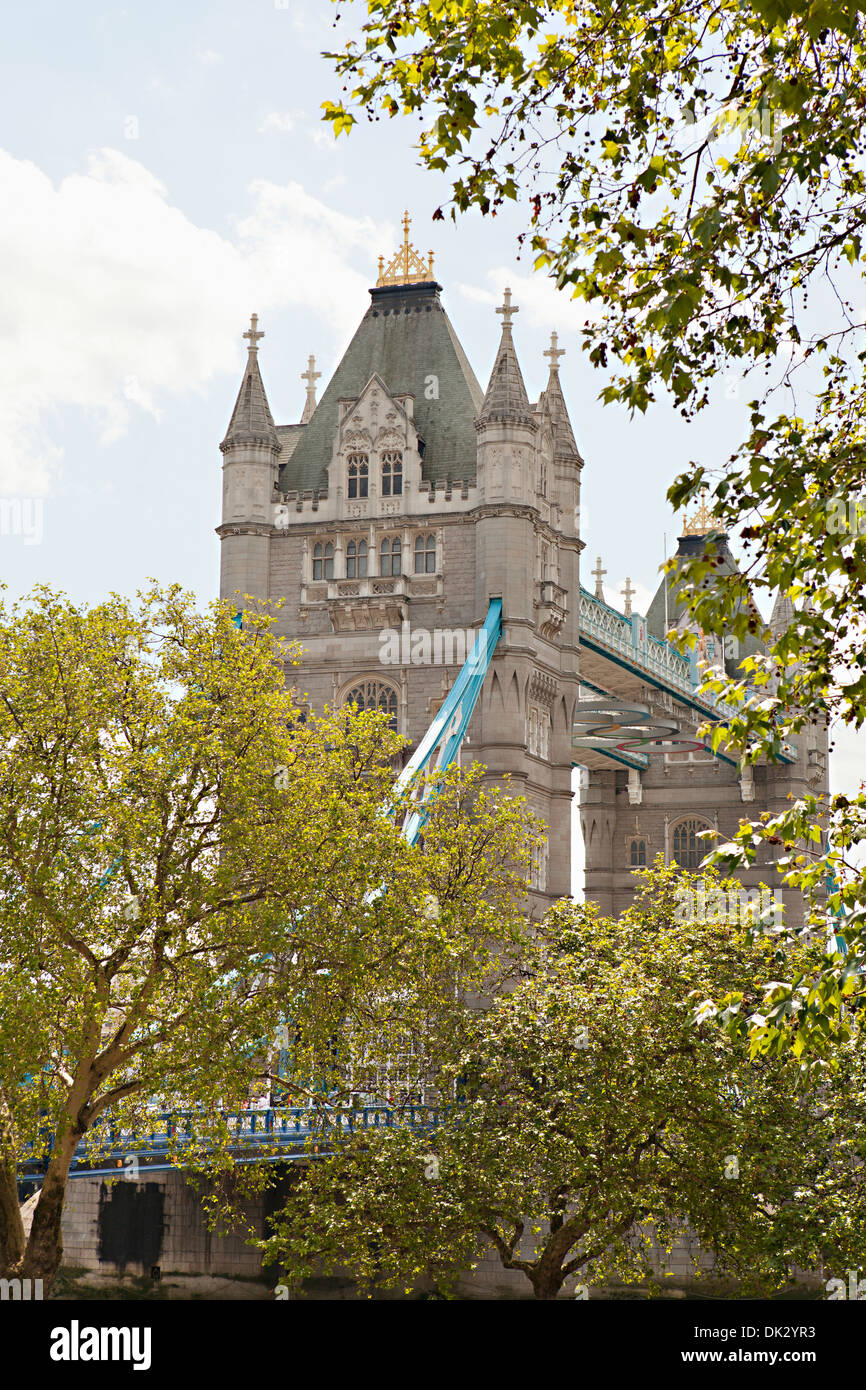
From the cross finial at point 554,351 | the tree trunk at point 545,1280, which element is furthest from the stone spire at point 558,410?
the tree trunk at point 545,1280

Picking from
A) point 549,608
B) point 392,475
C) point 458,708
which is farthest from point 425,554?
point 458,708

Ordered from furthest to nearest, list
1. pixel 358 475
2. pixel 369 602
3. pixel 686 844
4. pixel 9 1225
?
pixel 686 844, pixel 358 475, pixel 369 602, pixel 9 1225

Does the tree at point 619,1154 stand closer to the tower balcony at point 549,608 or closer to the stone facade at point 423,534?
the stone facade at point 423,534

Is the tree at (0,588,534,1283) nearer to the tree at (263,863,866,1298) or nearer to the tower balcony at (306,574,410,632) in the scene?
the tree at (263,863,866,1298)

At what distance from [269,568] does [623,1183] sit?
33776 mm

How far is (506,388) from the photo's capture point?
5628 cm

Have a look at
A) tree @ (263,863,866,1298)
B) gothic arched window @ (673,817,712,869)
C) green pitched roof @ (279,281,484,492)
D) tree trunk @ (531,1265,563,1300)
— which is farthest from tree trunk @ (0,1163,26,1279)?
gothic arched window @ (673,817,712,869)

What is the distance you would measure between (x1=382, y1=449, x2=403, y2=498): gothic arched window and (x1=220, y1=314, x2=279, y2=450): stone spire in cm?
433

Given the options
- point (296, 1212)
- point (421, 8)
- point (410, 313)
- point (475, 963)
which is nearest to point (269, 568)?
point (410, 313)

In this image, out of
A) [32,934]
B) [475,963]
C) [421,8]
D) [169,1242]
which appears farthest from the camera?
[169,1242]

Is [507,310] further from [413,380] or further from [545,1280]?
[545,1280]

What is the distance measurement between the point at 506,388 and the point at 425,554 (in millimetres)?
5859
